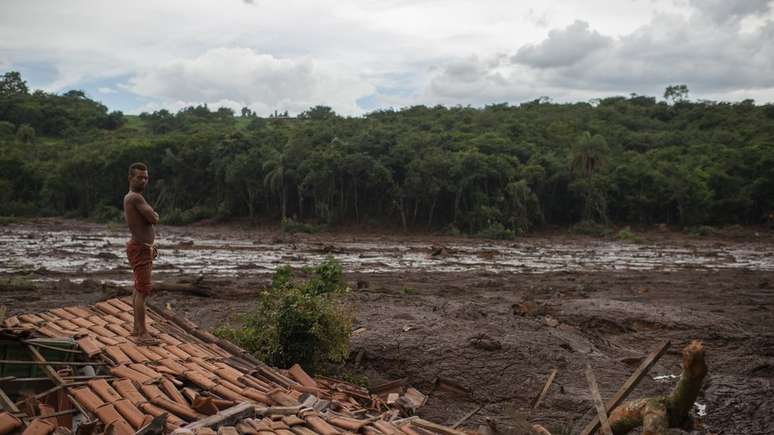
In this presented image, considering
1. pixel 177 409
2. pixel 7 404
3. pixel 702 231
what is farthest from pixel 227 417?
pixel 702 231

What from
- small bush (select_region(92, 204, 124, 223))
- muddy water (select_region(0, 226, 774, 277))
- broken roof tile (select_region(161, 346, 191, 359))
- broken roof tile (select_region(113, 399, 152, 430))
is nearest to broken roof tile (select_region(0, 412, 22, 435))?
broken roof tile (select_region(113, 399, 152, 430))

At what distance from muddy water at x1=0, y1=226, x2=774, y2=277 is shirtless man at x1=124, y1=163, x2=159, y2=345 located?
487 inches

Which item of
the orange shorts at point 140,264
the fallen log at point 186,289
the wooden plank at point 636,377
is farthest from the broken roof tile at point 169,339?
the fallen log at point 186,289

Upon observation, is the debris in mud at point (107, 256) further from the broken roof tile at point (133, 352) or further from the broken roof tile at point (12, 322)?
the broken roof tile at point (133, 352)

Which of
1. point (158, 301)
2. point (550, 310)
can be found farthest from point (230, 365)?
point (550, 310)

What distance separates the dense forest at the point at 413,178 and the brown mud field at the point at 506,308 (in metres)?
9.96

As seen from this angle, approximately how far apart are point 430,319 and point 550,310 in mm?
3823

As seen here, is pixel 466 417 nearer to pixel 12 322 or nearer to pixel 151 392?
pixel 151 392

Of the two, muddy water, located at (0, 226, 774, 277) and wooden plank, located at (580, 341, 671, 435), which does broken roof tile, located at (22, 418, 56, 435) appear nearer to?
wooden plank, located at (580, 341, 671, 435)

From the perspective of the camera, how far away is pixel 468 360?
9.07 meters

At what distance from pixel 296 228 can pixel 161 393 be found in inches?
1293

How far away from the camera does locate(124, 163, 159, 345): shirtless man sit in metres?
6.50

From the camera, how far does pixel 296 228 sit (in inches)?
1495

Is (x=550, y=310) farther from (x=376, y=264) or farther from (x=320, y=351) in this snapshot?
(x=376, y=264)
